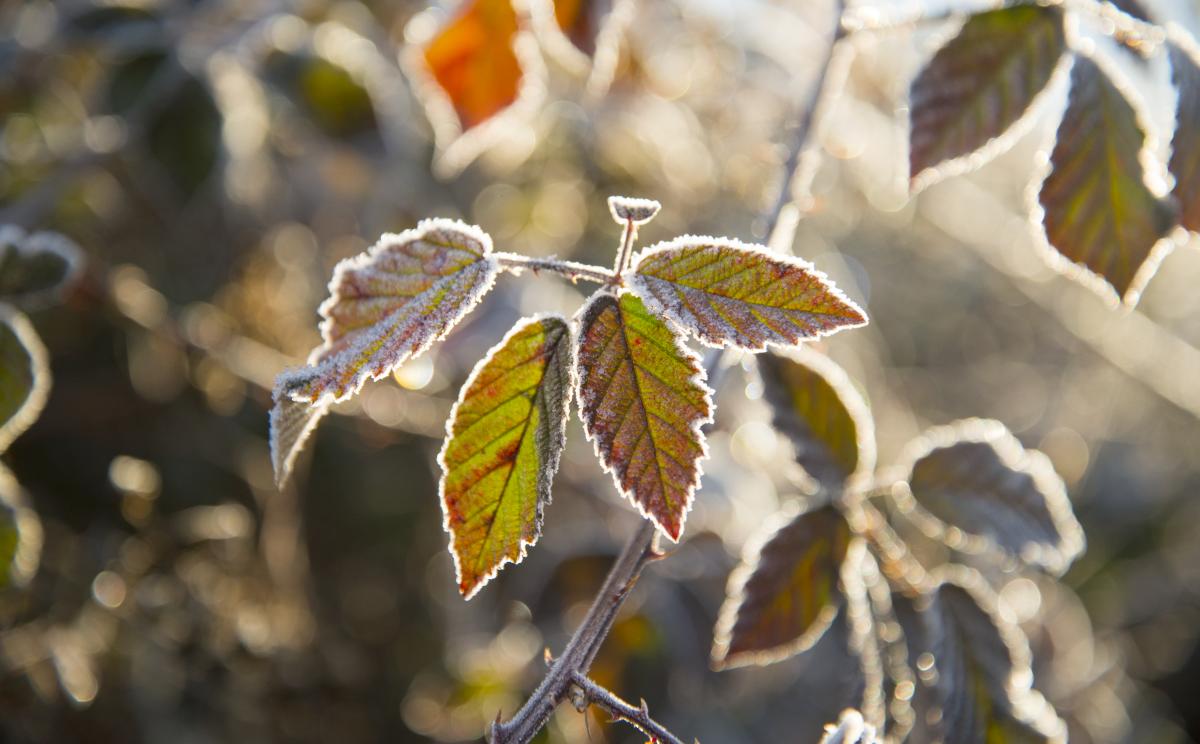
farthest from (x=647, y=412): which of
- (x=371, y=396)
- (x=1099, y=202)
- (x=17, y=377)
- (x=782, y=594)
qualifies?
(x=371, y=396)

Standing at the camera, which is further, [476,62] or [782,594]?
[476,62]

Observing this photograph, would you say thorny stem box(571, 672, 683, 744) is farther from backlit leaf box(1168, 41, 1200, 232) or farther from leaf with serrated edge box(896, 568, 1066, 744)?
backlit leaf box(1168, 41, 1200, 232)

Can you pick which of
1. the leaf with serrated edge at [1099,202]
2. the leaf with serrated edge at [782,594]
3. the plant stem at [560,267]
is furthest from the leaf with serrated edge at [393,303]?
the leaf with serrated edge at [1099,202]

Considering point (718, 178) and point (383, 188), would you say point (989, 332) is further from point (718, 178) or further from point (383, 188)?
point (383, 188)

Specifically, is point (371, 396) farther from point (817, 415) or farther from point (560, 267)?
point (560, 267)

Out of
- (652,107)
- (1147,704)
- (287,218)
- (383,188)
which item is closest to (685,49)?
(652,107)

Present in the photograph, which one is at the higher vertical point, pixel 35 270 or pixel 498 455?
pixel 498 455

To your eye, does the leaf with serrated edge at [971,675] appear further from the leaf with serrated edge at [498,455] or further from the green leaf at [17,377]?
the green leaf at [17,377]
